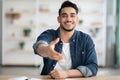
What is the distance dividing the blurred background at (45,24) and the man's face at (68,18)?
158 inches

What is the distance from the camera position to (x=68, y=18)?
5.85ft

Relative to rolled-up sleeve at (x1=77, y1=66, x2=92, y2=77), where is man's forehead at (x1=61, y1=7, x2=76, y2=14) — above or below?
above

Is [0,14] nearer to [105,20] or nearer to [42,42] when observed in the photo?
[105,20]

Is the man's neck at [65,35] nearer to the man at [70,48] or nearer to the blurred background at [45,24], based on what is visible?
the man at [70,48]

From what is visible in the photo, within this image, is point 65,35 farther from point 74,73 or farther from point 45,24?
point 45,24

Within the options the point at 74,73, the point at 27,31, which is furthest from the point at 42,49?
the point at 27,31

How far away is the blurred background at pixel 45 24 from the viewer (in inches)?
231

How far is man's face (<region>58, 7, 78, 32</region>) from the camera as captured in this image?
178cm

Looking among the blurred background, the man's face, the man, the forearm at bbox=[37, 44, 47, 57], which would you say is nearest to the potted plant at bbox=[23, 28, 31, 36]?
the blurred background

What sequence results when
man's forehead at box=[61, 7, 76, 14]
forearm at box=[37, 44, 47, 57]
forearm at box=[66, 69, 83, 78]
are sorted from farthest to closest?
man's forehead at box=[61, 7, 76, 14], forearm at box=[66, 69, 83, 78], forearm at box=[37, 44, 47, 57]

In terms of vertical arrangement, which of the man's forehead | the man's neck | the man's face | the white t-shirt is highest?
the man's forehead

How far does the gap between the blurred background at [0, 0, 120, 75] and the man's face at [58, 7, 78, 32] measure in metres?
4.02

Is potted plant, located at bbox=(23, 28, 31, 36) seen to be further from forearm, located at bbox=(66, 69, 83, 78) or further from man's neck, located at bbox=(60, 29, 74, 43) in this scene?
forearm, located at bbox=(66, 69, 83, 78)

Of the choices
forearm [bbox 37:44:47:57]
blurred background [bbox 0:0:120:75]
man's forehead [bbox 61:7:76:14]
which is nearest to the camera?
forearm [bbox 37:44:47:57]
